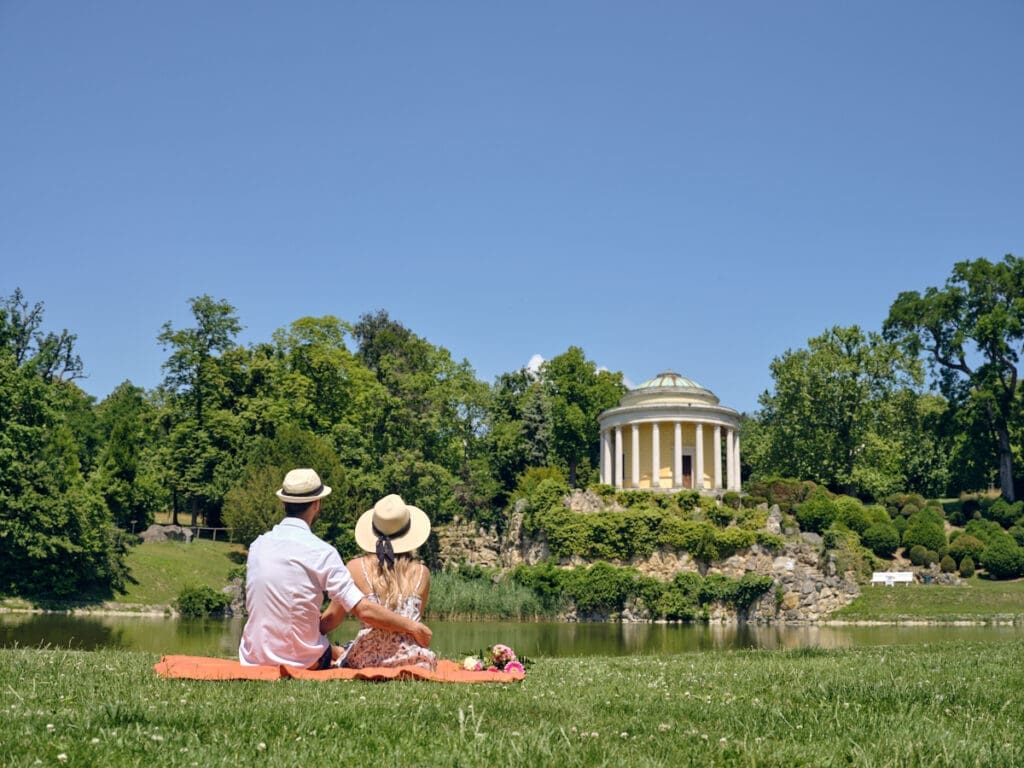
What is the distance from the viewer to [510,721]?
482cm

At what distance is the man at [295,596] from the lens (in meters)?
6.55

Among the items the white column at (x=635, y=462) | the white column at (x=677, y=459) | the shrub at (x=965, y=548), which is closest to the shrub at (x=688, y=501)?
the white column at (x=677, y=459)

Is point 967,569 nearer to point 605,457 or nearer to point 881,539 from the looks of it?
point 881,539

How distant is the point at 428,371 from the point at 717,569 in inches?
931

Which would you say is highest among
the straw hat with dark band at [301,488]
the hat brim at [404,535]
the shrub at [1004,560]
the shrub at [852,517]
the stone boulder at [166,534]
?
the shrub at [852,517]

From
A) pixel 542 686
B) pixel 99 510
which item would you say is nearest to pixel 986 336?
pixel 99 510

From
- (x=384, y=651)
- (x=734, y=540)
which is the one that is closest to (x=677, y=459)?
(x=734, y=540)

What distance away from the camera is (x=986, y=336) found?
49.4 m

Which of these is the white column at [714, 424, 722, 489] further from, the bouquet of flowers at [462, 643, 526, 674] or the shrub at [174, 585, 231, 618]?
the bouquet of flowers at [462, 643, 526, 674]


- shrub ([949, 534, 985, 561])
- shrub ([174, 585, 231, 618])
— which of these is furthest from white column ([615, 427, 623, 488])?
shrub ([174, 585, 231, 618])

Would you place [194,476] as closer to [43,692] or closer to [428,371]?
[428,371]

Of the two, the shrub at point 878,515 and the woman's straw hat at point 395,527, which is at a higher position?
the shrub at point 878,515

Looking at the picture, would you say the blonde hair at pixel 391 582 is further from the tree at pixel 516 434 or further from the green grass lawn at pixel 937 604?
the tree at pixel 516 434

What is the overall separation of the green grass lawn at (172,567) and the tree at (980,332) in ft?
117
